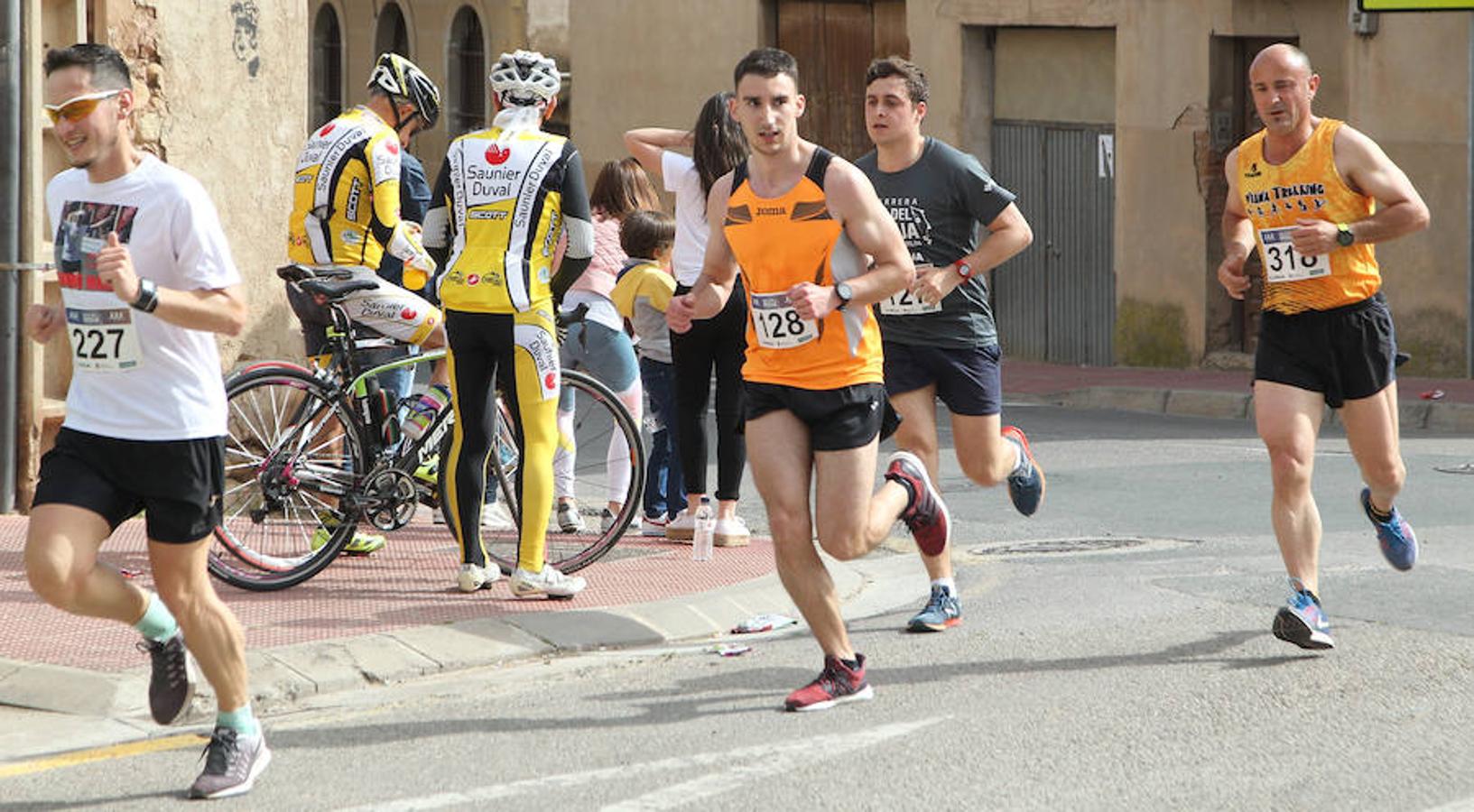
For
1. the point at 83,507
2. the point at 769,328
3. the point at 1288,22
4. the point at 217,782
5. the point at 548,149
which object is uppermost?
the point at 1288,22

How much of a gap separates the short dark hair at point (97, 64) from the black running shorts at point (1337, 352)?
3771 millimetres

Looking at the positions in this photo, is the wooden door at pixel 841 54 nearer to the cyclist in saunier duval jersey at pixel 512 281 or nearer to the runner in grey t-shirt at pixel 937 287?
the cyclist in saunier duval jersey at pixel 512 281

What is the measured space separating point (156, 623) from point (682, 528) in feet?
13.3

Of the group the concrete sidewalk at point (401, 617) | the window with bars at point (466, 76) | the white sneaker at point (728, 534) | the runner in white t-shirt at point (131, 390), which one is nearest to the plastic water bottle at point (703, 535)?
the concrete sidewalk at point (401, 617)

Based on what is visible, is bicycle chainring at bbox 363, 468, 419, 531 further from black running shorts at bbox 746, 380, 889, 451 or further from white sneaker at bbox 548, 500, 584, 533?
black running shorts at bbox 746, 380, 889, 451

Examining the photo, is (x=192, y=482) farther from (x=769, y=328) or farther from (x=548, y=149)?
(x=548, y=149)

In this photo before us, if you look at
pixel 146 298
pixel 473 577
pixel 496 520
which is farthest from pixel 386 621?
pixel 146 298

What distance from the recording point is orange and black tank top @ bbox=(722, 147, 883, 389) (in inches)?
276

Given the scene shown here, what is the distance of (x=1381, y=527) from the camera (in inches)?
329

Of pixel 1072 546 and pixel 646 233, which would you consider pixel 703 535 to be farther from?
pixel 1072 546

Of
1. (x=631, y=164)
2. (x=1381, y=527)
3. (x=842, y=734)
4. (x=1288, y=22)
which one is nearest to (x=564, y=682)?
(x=842, y=734)

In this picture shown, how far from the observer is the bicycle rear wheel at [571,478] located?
30.2ft

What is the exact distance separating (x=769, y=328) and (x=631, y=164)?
386 centimetres

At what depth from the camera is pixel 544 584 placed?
8555 millimetres
